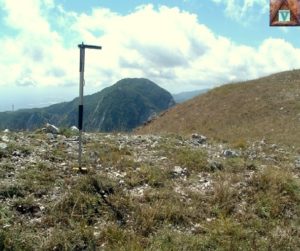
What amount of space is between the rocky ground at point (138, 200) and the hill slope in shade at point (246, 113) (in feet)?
38.3

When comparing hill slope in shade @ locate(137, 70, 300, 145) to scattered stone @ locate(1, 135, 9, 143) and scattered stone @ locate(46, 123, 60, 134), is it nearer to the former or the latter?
scattered stone @ locate(46, 123, 60, 134)

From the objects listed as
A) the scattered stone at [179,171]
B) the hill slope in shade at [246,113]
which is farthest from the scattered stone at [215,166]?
the hill slope in shade at [246,113]

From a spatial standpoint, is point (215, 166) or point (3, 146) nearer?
point (3, 146)

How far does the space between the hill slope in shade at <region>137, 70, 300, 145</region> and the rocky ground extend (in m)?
11.7

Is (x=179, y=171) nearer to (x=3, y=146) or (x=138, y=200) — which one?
(x=138, y=200)

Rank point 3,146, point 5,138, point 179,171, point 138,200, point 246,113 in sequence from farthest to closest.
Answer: point 246,113
point 5,138
point 179,171
point 3,146
point 138,200

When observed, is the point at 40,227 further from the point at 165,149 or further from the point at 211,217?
the point at 165,149

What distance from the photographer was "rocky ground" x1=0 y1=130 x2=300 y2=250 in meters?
7.70

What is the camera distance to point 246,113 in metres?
33.1

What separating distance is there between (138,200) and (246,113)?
25.1 meters

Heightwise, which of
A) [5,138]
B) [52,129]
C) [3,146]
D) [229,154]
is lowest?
[229,154]

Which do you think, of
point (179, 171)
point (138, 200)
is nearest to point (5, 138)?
point (179, 171)

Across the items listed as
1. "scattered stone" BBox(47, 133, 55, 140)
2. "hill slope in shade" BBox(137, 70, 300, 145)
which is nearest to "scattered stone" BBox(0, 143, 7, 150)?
"scattered stone" BBox(47, 133, 55, 140)

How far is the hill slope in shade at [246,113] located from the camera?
26.5m
